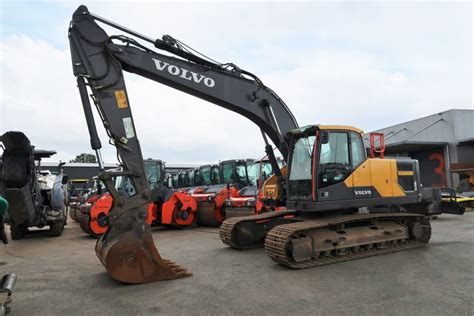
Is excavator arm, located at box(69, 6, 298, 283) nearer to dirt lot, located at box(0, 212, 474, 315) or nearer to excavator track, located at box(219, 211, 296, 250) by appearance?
dirt lot, located at box(0, 212, 474, 315)

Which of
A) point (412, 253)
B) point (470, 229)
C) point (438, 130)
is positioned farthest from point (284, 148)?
point (438, 130)

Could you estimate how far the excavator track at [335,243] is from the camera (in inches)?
263

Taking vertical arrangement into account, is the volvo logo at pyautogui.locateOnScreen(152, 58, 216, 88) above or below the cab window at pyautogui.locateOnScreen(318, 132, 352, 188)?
above

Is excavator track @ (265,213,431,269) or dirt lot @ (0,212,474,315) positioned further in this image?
excavator track @ (265,213,431,269)

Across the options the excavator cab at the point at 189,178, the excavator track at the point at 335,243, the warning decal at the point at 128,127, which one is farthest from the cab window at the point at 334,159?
the excavator cab at the point at 189,178

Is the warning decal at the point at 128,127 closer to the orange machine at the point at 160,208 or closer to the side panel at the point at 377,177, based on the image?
the side panel at the point at 377,177

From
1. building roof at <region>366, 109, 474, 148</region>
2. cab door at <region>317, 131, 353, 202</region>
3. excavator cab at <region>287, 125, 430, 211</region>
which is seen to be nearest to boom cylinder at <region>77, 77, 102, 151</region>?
excavator cab at <region>287, 125, 430, 211</region>

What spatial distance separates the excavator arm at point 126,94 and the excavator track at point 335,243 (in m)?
1.65

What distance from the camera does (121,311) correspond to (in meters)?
4.71

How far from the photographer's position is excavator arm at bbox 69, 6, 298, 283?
5801 millimetres

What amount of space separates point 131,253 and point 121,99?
2.48m

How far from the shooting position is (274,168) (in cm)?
852

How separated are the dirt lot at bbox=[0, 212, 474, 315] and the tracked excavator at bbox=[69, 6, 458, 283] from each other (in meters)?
0.38

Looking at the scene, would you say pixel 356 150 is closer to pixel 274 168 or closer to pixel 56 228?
pixel 274 168
